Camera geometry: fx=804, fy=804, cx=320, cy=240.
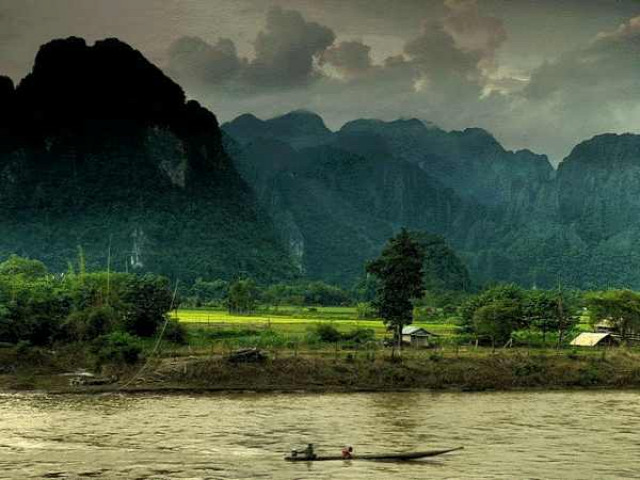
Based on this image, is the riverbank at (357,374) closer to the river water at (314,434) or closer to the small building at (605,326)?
the river water at (314,434)

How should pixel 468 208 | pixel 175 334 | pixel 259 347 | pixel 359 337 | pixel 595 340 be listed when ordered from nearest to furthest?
pixel 259 347 < pixel 175 334 < pixel 359 337 < pixel 595 340 < pixel 468 208

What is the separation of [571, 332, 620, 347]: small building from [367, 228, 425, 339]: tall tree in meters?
8.97

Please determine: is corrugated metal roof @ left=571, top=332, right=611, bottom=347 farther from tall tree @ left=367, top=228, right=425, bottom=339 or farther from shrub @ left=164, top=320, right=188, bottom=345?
shrub @ left=164, top=320, right=188, bottom=345

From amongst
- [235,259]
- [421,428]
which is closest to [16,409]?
[421,428]

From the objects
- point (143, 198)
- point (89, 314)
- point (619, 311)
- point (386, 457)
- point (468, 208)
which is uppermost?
point (468, 208)

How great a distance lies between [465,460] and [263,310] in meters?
39.5

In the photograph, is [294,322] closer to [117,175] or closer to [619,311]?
[619,311]

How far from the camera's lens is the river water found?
17.2m

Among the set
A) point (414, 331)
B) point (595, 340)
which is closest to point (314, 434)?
point (414, 331)

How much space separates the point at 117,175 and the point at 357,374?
2684 inches

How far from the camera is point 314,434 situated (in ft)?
70.2

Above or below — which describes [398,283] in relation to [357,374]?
above

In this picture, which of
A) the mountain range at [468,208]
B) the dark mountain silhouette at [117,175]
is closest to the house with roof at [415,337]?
the dark mountain silhouette at [117,175]

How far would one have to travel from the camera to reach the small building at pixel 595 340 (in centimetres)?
3947
